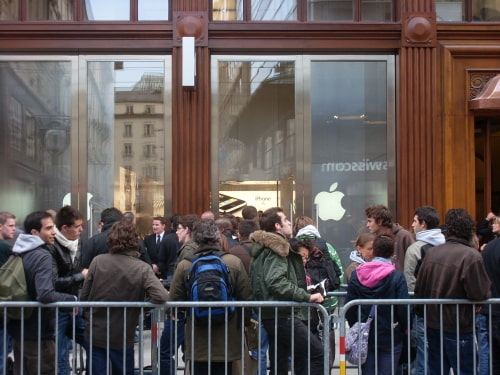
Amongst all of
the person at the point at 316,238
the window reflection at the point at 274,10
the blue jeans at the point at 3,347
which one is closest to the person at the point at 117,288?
the blue jeans at the point at 3,347

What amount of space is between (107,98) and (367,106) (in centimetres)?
459

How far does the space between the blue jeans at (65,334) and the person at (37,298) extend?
0.57ft

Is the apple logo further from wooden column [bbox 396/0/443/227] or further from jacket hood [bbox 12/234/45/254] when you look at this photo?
jacket hood [bbox 12/234/45/254]

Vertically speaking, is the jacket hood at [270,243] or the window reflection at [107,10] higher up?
the window reflection at [107,10]

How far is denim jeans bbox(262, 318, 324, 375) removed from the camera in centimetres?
668

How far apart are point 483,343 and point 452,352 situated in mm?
597

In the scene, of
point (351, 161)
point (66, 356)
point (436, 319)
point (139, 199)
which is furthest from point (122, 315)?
point (351, 161)

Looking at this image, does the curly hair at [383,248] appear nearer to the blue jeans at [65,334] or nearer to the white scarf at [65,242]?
the blue jeans at [65,334]

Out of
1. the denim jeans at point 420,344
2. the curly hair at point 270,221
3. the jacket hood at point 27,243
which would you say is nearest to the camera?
the jacket hood at point 27,243

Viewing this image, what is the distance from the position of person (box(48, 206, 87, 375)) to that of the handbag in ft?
8.09

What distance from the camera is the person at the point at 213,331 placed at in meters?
6.37

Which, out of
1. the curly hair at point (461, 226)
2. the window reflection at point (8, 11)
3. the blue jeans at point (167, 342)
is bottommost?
the blue jeans at point (167, 342)

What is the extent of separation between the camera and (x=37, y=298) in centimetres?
638

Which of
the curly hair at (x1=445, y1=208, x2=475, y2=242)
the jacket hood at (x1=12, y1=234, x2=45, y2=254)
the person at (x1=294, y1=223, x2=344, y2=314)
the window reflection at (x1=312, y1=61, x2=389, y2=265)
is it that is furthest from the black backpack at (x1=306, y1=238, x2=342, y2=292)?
the window reflection at (x1=312, y1=61, x2=389, y2=265)
